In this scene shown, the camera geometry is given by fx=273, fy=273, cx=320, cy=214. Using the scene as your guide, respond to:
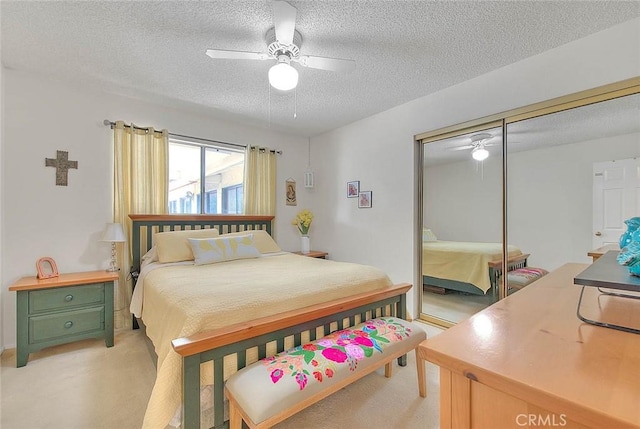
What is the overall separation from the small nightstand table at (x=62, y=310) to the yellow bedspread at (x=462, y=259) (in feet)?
10.9

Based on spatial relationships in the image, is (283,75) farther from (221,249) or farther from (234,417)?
(234,417)

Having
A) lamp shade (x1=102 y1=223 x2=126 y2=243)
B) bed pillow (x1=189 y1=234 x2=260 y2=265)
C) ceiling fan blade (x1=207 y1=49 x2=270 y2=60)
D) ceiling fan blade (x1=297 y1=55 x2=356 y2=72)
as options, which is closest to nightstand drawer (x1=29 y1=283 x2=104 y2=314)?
lamp shade (x1=102 y1=223 x2=126 y2=243)

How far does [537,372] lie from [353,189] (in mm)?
3502

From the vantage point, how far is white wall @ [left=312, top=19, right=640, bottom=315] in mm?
2059

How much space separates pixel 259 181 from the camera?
403 centimetres

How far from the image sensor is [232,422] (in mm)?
1354

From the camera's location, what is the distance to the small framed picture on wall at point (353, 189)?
12.8 feet

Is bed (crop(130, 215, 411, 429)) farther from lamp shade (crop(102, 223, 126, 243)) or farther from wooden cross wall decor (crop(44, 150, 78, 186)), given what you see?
wooden cross wall decor (crop(44, 150, 78, 186))

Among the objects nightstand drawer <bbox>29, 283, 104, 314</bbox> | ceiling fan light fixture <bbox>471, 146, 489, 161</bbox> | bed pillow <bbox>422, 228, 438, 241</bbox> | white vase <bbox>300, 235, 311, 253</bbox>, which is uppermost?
ceiling fan light fixture <bbox>471, 146, 489, 161</bbox>

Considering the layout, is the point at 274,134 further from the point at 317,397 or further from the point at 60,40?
the point at 317,397

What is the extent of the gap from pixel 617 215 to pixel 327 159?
10.8 feet

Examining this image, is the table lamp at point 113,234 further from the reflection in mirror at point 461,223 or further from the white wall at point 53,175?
the reflection in mirror at point 461,223

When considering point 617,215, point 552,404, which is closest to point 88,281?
point 552,404

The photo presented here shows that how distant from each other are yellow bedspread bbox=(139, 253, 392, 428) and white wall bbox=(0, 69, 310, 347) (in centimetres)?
112
